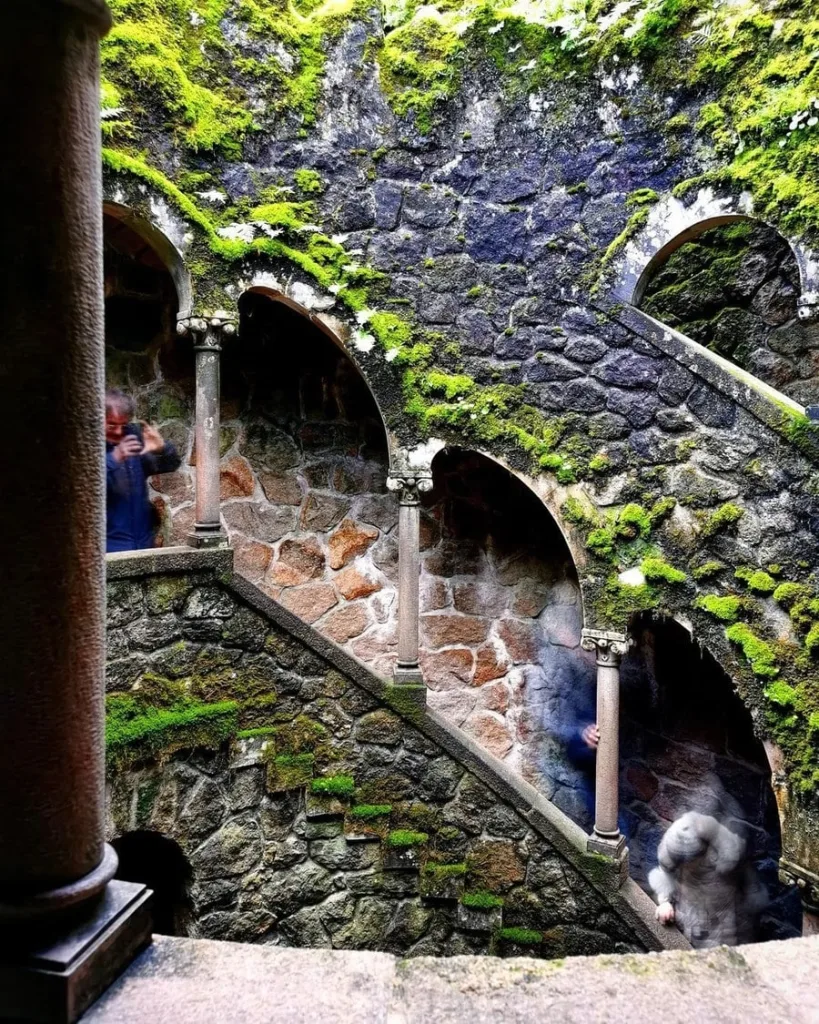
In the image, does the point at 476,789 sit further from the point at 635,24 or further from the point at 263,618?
the point at 635,24

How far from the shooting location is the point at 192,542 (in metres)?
3.33

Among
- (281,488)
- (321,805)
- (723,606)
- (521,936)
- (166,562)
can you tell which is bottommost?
(521,936)

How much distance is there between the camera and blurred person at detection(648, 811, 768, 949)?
3656 millimetres

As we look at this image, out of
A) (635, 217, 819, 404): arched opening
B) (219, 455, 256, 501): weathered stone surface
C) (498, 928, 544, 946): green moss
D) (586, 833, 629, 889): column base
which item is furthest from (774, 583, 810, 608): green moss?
(219, 455, 256, 501): weathered stone surface

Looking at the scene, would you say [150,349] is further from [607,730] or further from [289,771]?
[607,730]

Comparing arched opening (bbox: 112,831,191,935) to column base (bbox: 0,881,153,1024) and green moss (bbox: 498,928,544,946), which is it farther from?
column base (bbox: 0,881,153,1024)

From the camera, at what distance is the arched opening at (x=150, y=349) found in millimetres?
4316

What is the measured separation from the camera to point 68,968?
1.00 meters

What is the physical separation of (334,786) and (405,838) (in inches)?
19.0

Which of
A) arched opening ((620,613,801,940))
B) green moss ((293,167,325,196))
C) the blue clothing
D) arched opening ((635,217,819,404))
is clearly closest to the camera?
green moss ((293,167,325,196))

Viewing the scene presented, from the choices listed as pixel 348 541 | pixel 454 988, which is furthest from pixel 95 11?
pixel 348 541

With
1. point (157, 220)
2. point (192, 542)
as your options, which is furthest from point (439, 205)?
point (192, 542)

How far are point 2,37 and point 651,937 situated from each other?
4187 mm

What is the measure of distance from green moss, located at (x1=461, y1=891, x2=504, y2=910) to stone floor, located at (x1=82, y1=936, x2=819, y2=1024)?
2672mm
